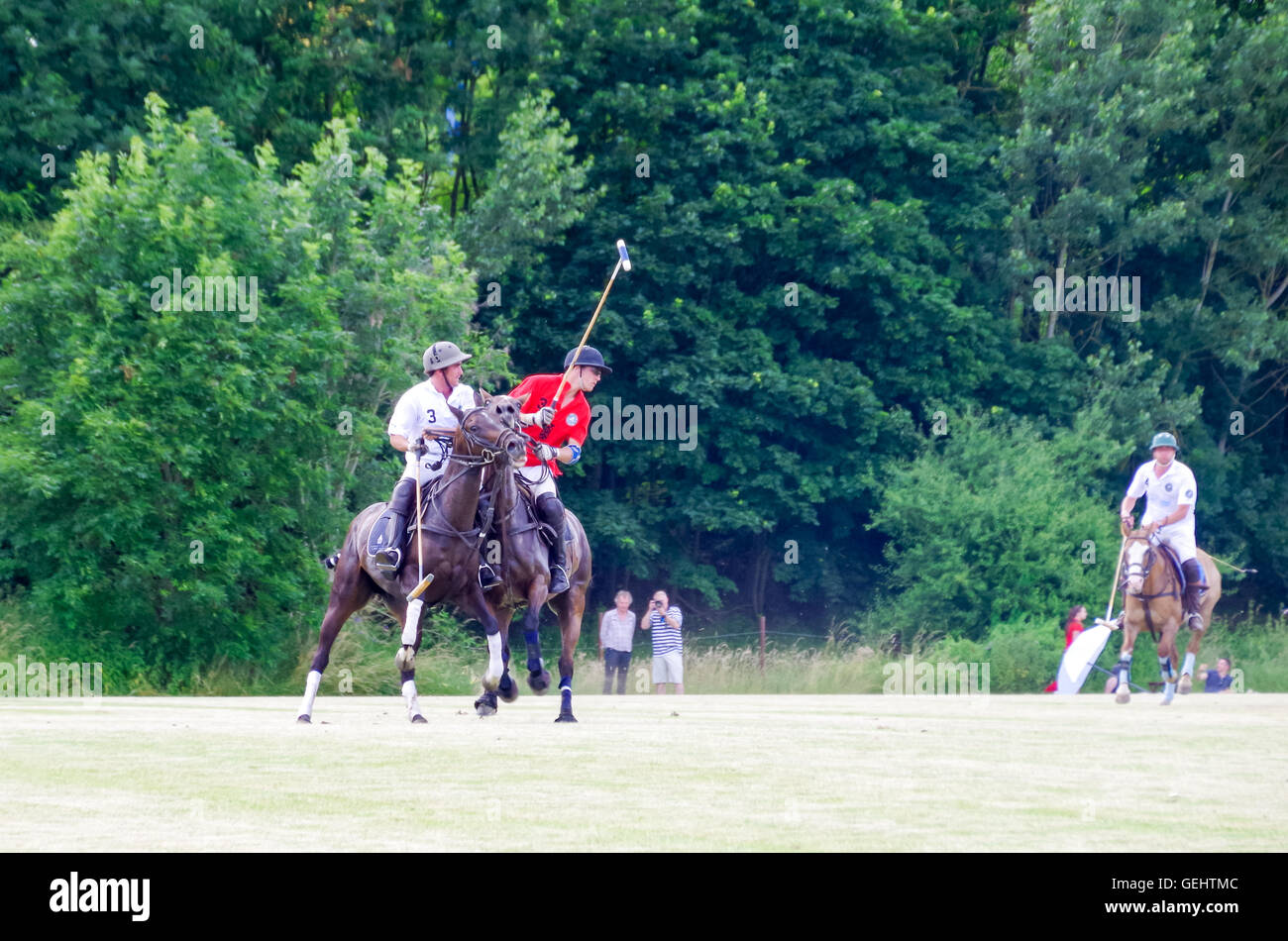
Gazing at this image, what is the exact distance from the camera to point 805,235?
143 feet

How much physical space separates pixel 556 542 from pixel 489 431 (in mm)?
2233

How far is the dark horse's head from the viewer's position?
14750 mm

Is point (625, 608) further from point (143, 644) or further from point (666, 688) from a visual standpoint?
point (143, 644)

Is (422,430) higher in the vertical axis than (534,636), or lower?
higher

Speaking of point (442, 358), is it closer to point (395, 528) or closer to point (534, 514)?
point (395, 528)

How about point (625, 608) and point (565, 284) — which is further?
point (565, 284)

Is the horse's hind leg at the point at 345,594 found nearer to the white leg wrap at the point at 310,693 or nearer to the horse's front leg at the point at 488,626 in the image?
the white leg wrap at the point at 310,693

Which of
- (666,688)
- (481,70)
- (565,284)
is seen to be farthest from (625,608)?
(481,70)

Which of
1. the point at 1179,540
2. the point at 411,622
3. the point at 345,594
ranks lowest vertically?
the point at 411,622

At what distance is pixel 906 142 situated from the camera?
145 feet

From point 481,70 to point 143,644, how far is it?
1914 centimetres

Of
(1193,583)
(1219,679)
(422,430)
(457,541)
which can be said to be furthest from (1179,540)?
(422,430)

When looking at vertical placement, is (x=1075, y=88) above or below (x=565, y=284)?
above

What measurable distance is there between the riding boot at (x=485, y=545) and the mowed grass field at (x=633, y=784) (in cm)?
126
